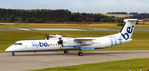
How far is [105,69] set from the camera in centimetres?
2420

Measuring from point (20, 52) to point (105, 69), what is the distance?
15.3 meters

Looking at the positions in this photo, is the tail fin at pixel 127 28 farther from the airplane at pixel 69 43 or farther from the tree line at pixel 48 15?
the tree line at pixel 48 15

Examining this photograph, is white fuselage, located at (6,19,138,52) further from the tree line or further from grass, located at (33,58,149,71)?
the tree line

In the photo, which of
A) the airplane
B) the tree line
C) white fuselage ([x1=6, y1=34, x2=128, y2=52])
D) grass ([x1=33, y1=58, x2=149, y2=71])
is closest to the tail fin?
the airplane

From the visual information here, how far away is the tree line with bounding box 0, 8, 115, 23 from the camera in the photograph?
143m

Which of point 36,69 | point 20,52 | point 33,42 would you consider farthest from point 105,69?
point 20,52

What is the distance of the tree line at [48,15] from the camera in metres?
143

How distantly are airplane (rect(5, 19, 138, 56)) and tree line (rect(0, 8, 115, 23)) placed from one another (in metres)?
104

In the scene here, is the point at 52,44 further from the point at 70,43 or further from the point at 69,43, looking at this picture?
the point at 70,43

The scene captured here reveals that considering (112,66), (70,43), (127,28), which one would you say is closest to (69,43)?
(70,43)

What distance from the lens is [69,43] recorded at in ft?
112

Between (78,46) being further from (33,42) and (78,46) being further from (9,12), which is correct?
(9,12)

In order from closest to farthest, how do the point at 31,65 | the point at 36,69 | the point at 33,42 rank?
the point at 36,69 < the point at 31,65 < the point at 33,42

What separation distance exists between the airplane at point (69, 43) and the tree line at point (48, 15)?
104150 mm
